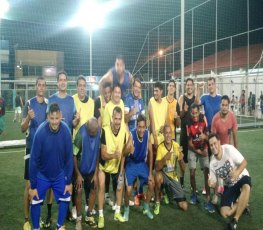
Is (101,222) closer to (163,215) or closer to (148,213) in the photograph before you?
(148,213)

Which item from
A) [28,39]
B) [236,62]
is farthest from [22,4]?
[236,62]

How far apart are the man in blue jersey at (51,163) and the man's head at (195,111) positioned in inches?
88.5

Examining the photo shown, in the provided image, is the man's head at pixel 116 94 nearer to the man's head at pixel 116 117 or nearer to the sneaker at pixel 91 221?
the man's head at pixel 116 117

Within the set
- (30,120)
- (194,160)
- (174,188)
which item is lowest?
(174,188)

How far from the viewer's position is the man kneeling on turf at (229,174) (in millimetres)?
4547

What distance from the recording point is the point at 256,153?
926 cm

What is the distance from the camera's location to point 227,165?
4.65 m

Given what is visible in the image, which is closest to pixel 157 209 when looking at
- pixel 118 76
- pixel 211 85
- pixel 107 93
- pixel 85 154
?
pixel 85 154

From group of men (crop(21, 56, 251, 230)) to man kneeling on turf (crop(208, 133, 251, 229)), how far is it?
1cm

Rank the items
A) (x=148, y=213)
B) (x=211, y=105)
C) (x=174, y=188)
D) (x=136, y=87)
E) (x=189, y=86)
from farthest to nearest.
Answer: (x=211, y=105), (x=189, y=86), (x=136, y=87), (x=174, y=188), (x=148, y=213)

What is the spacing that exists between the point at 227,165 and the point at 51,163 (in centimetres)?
243

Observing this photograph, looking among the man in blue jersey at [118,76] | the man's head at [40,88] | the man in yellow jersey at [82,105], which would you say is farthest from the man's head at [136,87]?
the man's head at [40,88]

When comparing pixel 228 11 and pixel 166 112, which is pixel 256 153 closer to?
pixel 166 112

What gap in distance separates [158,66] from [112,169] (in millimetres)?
21166
